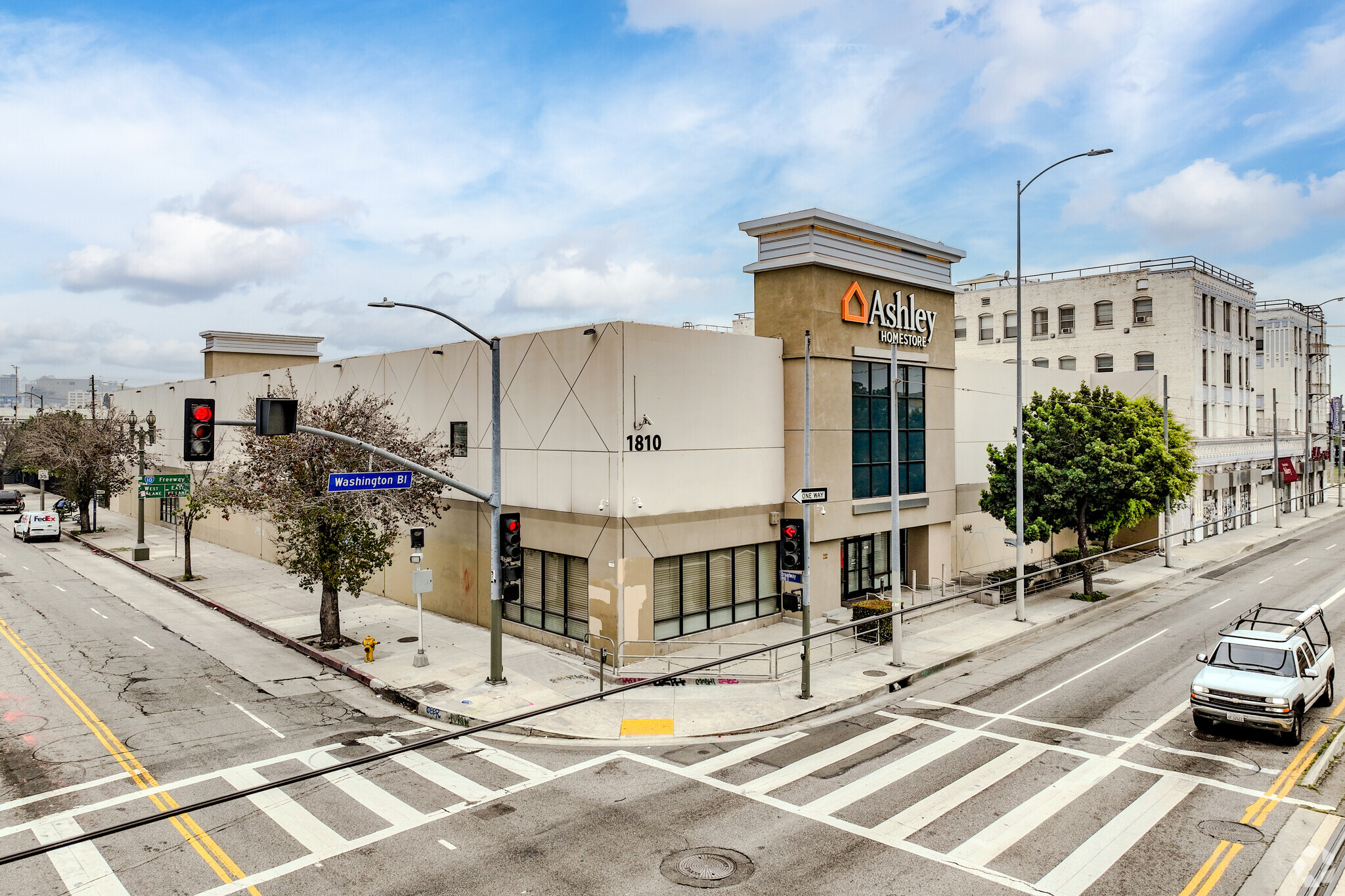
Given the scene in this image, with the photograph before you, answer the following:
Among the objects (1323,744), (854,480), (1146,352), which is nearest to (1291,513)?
(1146,352)

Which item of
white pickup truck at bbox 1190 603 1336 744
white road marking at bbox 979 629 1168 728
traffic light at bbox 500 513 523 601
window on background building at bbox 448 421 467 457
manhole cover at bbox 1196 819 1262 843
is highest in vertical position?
window on background building at bbox 448 421 467 457

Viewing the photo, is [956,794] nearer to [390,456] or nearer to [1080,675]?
[1080,675]

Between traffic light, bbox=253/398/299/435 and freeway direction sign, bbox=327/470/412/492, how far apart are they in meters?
3.39

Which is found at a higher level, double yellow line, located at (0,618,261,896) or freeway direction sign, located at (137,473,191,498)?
freeway direction sign, located at (137,473,191,498)

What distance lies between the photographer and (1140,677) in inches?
797

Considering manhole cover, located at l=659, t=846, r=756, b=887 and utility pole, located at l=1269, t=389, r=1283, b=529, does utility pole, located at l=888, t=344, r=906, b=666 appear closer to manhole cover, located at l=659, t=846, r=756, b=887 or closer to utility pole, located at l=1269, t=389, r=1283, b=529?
manhole cover, located at l=659, t=846, r=756, b=887

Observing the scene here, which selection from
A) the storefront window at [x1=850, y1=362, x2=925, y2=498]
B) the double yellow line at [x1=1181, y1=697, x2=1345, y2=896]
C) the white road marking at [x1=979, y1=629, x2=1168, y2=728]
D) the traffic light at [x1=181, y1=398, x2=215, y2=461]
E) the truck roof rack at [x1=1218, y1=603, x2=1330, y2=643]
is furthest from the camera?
the storefront window at [x1=850, y1=362, x2=925, y2=498]

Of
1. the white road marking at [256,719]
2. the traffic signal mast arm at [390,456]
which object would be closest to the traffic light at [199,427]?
the traffic signal mast arm at [390,456]

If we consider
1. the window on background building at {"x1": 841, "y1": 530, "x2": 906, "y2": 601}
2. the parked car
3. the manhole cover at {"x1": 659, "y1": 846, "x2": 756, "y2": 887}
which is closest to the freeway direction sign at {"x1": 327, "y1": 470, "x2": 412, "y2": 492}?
the manhole cover at {"x1": 659, "y1": 846, "x2": 756, "y2": 887}

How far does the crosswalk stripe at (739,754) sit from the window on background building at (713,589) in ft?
21.8

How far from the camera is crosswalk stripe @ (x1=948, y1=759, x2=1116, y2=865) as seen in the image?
37.2ft

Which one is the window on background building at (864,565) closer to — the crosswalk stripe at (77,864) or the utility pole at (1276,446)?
the crosswalk stripe at (77,864)

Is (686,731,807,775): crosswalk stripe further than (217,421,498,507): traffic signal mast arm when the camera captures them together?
No

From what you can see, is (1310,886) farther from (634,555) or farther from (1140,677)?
(634,555)
